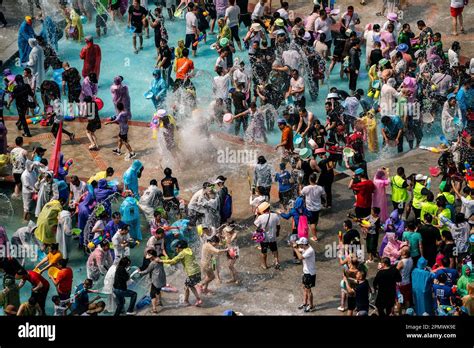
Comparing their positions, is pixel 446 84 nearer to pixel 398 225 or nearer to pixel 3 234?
pixel 398 225

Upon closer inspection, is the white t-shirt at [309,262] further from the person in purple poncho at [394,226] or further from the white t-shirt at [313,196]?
the white t-shirt at [313,196]

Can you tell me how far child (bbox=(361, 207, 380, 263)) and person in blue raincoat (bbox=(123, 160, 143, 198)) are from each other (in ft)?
16.3

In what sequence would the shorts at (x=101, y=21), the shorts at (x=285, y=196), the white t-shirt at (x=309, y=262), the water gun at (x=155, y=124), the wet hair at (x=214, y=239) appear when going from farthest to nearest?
the shorts at (x=101, y=21)
the water gun at (x=155, y=124)
the shorts at (x=285, y=196)
the wet hair at (x=214, y=239)
the white t-shirt at (x=309, y=262)

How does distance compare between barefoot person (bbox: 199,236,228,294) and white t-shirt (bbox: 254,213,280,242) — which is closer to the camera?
barefoot person (bbox: 199,236,228,294)

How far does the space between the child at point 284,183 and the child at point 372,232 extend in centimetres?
202

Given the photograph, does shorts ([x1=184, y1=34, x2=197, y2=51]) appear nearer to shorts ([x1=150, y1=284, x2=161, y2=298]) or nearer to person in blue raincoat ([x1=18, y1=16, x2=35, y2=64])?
person in blue raincoat ([x1=18, y1=16, x2=35, y2=64])

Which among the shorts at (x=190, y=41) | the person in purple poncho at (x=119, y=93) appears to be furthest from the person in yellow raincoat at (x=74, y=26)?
the person in purple poncho at (x=119, y=93)

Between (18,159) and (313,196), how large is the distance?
6.73m

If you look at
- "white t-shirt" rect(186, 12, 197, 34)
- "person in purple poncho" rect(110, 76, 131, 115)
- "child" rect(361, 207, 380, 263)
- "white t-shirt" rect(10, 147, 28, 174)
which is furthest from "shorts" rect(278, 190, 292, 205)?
"white t-shirt" rect(186, 12, 197, 34)

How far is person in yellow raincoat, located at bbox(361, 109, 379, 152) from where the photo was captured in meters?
29.7

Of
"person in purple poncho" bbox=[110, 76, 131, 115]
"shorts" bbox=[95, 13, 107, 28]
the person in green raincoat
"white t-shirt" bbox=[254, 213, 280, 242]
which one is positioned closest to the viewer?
the person in green raincoat

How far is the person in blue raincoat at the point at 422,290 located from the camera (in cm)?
2388

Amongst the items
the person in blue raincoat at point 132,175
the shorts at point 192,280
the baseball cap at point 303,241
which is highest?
the person in blue raincoat at point 132,175

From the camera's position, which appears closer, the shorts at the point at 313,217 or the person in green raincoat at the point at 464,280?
the person in green raincoat at the point at 464,280
